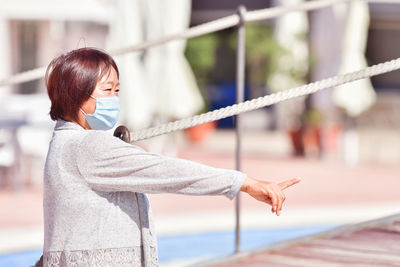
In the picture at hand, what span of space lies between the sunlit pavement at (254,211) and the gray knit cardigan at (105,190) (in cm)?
392

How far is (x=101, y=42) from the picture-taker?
459 inches

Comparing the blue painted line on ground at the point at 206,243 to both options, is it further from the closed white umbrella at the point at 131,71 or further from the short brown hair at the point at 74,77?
the short brown hair at the point at 74,77

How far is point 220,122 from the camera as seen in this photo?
17.0 meters

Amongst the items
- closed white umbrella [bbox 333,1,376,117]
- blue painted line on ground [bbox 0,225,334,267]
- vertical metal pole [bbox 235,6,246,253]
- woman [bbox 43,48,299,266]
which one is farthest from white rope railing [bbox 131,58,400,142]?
closed white umbrella [bbox 333,1,376,117]

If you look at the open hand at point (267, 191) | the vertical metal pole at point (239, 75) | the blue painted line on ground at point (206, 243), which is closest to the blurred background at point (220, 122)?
the blue painted line on ground at point (206, 243)

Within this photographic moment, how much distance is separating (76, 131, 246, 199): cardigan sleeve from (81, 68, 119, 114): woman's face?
85 millimetres

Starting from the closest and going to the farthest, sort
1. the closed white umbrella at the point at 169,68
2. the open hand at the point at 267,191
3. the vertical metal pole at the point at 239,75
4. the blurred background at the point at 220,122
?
the open hand at the point at 267,191 < the vertical metal pole at the point at 239,75 < the blurred background at the point at 220,122 < the closed white umbrella at the point at 169,68

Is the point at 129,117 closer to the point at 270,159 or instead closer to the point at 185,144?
the point at 270,159

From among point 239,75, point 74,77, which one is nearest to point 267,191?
point 74,77

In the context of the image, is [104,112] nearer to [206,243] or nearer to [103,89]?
[103,89]

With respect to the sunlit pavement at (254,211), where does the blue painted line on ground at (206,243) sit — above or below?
below

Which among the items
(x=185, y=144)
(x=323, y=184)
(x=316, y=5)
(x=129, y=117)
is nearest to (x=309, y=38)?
(x=185, y=144)

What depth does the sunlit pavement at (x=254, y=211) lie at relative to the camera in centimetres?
634

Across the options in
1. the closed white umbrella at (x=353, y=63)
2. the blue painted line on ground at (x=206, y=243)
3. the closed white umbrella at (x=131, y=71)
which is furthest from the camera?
the closed white umbrella at (x=353, y=63)
